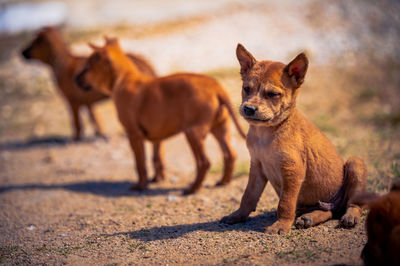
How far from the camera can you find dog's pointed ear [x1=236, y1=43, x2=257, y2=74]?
13.1ft

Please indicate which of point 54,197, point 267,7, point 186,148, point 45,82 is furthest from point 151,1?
point 54,197

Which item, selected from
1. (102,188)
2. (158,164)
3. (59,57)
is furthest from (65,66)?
(158,164)

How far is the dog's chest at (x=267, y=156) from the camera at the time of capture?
3877mm

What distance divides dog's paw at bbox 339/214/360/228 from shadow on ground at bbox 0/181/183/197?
2.81m

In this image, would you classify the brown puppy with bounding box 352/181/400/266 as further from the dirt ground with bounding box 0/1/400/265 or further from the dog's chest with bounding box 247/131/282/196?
the dog's chest with bounding box 247/131/282/196

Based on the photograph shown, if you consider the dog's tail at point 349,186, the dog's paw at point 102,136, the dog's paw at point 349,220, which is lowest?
the dog's paw at point 102,136

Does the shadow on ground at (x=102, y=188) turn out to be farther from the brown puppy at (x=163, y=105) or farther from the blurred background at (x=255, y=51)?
the blurred background at (x=255, y=51)

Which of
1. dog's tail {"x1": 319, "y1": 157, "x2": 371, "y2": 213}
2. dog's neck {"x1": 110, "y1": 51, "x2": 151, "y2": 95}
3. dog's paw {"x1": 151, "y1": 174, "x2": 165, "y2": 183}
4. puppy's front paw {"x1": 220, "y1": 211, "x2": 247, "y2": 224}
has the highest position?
dog's neck {"x1": 110, "y1": 51, "x2": 151, "y2": 95}

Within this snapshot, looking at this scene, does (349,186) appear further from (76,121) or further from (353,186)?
(76,121)

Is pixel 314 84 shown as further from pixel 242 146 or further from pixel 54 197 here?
pixel 54 197

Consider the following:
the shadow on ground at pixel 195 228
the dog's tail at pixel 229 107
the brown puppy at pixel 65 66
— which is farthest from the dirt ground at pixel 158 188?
the dog's tail at pixel 229 107

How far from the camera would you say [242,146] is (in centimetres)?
813

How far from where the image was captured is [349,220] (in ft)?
12.9

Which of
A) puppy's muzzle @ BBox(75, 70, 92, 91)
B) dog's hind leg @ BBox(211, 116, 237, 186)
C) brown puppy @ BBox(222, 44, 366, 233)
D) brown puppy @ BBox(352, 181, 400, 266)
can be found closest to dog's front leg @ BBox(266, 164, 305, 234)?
brown puppy @ BBox(222, 44, 366, 233)
